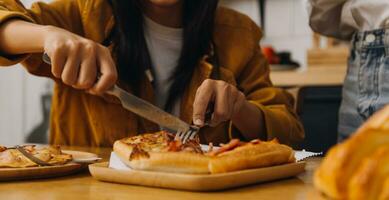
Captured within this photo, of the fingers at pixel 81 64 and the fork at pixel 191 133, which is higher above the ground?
the fingers at pixel 81 64

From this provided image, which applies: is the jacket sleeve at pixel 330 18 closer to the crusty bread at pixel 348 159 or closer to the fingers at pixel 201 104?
the fingers at pixel 201 104

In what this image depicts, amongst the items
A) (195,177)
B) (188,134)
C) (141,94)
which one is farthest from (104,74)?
(141,94)

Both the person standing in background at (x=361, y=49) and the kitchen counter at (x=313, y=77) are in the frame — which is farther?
the kitchen counter at (x=313, y=77)

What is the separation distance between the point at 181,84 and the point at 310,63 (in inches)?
60.5

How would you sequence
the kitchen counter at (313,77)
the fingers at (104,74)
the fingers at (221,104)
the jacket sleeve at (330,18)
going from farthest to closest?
the kitchen counter at (313,77) → the jacket sleeve at (330,18) → the fingers at (221,104) → the fingers at (104,74)

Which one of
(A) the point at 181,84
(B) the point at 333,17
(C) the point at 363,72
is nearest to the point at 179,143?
(A) the point at 181,84

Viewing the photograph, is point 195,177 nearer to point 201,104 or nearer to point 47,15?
point 201,104

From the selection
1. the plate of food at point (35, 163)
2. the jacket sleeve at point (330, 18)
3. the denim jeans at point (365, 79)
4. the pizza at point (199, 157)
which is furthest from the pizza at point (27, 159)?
the jacket sleeve at point (330, 18)

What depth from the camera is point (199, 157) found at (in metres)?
0.74

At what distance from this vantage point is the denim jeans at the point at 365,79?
1415mm

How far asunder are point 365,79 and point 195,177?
0.89 meters

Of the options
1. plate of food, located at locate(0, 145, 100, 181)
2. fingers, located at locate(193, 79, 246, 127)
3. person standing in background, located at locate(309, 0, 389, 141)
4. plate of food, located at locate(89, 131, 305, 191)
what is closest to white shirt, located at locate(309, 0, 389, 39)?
person standing in background, located at locate(309, 0, 389, 141)

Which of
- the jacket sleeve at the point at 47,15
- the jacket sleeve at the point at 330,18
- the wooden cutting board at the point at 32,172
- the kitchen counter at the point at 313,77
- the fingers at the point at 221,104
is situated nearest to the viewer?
the wooden cutting board at the point at 32,172

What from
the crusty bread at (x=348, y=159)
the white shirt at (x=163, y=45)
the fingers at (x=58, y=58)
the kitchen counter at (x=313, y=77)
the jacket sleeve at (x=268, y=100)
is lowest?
the kitchen counter at (x=313, y=77)
